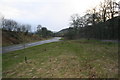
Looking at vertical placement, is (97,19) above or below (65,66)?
above

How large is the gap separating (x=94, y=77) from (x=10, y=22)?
30263 mm

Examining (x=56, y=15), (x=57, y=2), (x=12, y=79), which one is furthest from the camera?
(x=56, y=15)

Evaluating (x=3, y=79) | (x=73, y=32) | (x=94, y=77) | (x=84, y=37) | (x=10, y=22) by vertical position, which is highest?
(x=10, y=22)

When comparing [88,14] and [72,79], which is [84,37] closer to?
[88,14]

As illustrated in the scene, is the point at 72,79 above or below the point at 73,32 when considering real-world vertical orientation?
below

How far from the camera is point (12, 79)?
12.7ft

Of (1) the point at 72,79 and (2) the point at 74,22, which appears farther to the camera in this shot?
(2) the point at 74,22

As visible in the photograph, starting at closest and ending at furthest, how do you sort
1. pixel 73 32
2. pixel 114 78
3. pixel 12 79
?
pixel 114 78 < pixel 12 79 < pixel 73 32

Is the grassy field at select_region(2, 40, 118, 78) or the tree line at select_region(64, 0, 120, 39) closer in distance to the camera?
the grassy field at select_region(2, 40, 118, 78)

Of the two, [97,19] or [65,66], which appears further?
[97,19]

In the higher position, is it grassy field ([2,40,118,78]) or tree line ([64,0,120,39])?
tree line ([64,0,120,39])

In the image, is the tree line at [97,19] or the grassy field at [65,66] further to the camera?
the tree line at [97,19]

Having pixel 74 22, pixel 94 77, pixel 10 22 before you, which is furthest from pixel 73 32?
pixel 94 77

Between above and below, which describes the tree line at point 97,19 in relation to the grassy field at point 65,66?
above
